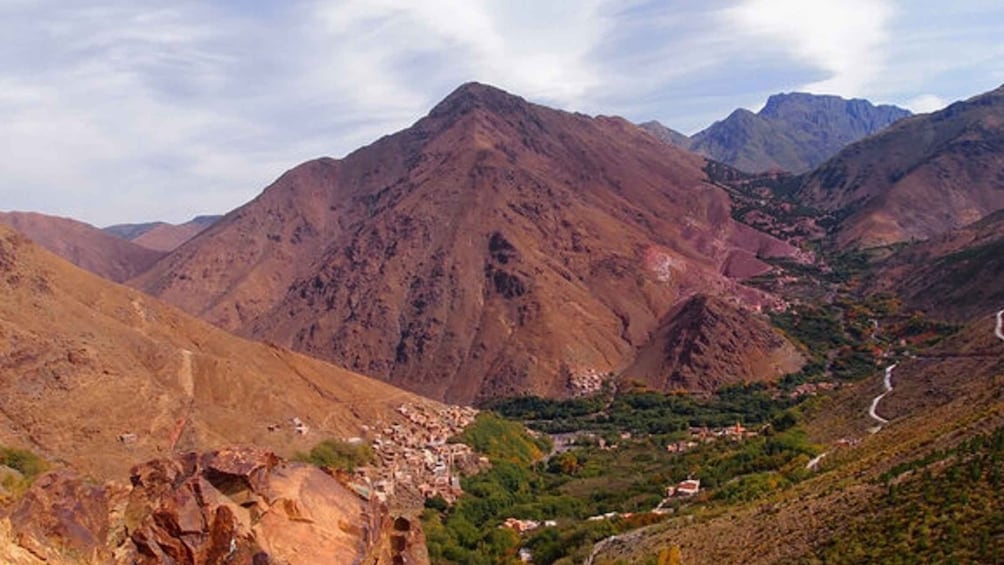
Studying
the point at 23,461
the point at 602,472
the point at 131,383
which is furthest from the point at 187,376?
the point at 602,472

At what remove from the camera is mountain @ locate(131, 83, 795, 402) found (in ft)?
415

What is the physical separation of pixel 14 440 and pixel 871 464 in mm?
45259

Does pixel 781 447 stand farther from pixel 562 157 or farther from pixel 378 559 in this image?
pixel 562 157

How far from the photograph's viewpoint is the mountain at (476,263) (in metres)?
126

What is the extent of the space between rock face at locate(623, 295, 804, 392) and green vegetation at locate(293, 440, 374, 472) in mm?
58509

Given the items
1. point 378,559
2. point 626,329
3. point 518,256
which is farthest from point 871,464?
point 518,256

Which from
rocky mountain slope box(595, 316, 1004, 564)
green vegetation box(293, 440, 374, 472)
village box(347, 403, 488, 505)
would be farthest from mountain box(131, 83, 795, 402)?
rocky mountain slope box(595, 316, 1004, 564)

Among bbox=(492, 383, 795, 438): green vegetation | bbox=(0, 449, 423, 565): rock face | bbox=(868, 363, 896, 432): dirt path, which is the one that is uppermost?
bbox=(0, 449, 423, 565): rock face

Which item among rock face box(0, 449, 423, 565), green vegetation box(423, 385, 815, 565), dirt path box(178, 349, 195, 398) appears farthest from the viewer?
dirt path box(178, 349, 195, 398)

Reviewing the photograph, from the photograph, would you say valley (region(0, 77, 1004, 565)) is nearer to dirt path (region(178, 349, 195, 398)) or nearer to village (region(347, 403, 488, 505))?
dirt path (region(178, 349, 195, 398))

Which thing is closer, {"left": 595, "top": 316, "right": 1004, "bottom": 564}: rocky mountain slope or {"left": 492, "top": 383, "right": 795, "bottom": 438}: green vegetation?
{"left": 595, "top": 316, "right": 1004, "bottom": 564}: rocky mountain slope

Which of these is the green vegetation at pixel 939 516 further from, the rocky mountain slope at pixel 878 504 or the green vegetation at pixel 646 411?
the green vegetation at pixel 646 411

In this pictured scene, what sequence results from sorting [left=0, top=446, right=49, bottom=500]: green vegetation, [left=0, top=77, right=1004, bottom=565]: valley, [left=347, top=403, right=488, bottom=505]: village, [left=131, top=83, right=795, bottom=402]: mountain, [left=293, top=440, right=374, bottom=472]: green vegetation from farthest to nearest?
[left=131, top=83, right=795, bottom=402]: mountain, [left=347, top=403, right=488, bottom=505]: village, [left=293, top=440, right=374, bottom=472]: green vegetation, [left=0, top=446, right=49, bottom=500]: green vegetation, [left=0, top=77, right=1004, bottom=565]: valley

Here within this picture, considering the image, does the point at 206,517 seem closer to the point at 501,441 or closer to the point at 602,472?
the point at 602,472
